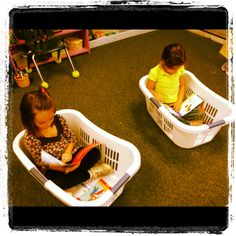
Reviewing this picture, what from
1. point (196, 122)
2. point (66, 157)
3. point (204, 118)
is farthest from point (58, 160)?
point (204, 118)

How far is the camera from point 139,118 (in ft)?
5.48

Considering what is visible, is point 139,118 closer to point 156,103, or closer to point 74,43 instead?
point 156,103

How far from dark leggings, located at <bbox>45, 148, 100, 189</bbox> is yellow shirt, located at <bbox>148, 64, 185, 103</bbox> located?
563mm

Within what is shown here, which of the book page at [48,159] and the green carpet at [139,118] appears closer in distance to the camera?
the book page at [48,159]

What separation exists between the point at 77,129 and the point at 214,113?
812 mm

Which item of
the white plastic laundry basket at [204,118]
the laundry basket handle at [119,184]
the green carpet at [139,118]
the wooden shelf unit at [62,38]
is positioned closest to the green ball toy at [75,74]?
the green carpet at [139,118]

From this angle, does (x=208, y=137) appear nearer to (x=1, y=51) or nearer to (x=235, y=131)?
(x=235, y=131)

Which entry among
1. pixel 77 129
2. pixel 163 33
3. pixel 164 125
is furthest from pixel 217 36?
pixel 77 129

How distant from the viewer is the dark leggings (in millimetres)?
1128

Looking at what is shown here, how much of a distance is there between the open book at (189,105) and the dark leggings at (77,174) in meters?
0.55

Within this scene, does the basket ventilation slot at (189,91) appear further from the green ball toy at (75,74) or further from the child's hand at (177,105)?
the green ball toy at (75,74)

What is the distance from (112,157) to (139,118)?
1.59 ft

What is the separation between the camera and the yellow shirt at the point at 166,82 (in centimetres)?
146

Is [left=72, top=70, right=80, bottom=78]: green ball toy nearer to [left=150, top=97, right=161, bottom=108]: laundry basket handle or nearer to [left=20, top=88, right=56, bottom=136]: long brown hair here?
[left=150, top=97, right=161, bottom=108]: laundry basket handle
